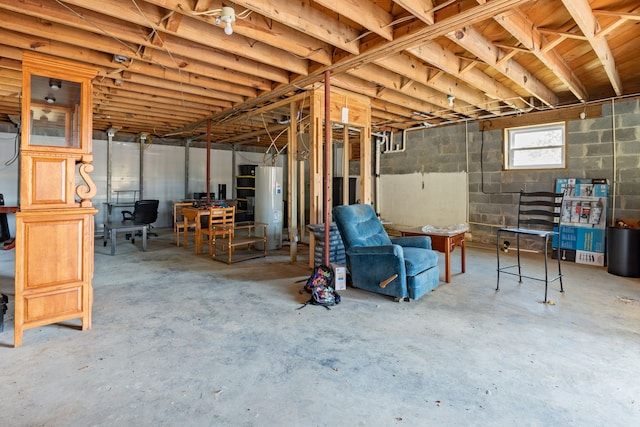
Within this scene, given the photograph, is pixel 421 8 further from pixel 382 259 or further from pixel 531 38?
pixel 382 259

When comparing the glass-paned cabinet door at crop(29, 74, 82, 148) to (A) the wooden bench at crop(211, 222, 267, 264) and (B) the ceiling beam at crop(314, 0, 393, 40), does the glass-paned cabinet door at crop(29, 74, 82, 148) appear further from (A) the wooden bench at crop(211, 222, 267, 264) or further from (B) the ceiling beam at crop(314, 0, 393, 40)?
(A) the wooden bench at crop(211, 222, 267, 264)

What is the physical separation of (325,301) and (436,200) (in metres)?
4.64

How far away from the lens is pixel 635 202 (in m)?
4.76

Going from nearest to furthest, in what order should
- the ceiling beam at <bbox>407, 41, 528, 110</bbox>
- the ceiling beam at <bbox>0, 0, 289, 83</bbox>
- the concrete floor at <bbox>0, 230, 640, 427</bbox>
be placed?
the concrete floor at <bbox>0, 230, 640, 427</bbox>
the ceiling beam at <bbox>0, 0, 289, 83</bbox>
the ceiling beam at <bbox>407, 41, 528, 110</bbox>

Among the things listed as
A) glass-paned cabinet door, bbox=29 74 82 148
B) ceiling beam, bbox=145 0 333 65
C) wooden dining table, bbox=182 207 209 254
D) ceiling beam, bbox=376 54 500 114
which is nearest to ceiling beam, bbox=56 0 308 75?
ceiling beam, bbox=145 0 333 65

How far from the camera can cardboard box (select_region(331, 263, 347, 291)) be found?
3562 millimetres

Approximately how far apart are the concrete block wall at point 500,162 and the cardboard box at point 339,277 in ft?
13.0

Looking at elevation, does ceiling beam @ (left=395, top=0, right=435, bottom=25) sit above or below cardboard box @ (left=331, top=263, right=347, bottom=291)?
above

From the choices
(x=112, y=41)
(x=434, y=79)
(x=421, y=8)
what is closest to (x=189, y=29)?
(x=112, y=41)

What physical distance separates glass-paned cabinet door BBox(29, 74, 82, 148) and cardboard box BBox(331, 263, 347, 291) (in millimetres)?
2505

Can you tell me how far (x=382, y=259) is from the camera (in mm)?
3352

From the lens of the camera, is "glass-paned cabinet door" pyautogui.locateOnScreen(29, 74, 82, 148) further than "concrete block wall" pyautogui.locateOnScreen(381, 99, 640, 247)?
No

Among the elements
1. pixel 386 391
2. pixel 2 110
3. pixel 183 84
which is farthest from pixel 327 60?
pixel 2 110

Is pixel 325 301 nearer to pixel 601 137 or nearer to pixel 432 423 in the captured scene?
pixel 432 423
